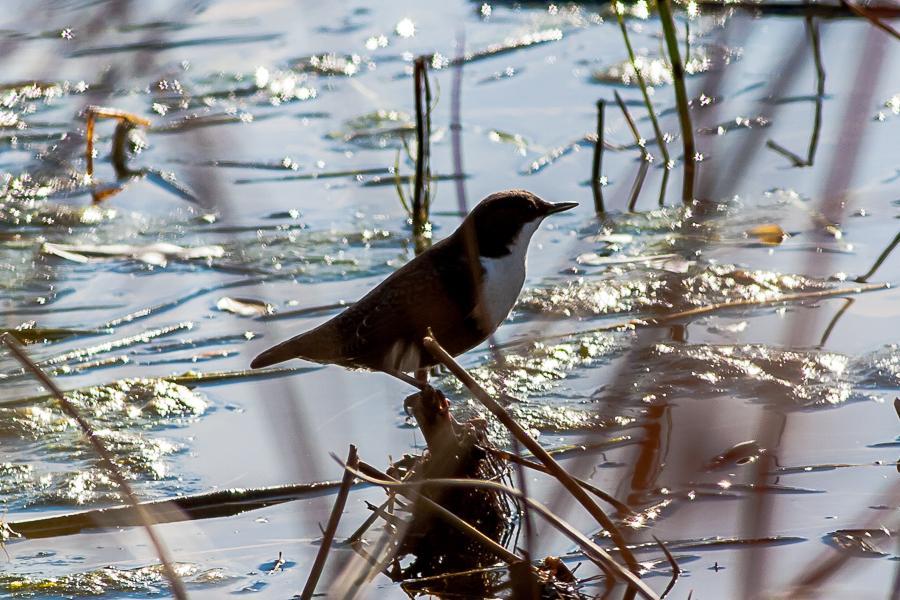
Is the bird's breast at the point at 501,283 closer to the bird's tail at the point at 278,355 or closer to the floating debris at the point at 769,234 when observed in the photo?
the bird's tail at the point at 278,355

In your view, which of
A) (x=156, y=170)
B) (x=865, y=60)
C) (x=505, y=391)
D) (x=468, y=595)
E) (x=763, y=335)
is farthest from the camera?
(x=156, y=170)

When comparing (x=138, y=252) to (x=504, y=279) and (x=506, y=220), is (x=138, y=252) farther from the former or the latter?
(x=504, y=279)

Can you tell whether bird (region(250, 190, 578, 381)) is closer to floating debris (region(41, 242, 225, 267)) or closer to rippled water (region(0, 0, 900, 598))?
rippled water (region(0, 0, 900, 598))

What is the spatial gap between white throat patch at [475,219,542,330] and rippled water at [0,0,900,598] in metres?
0.33

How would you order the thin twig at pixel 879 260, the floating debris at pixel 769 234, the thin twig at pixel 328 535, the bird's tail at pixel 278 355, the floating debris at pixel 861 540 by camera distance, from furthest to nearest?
the floating debris at pixel 769 234, the thin twig at pixel 879 260, the bird's tail at pixel 278 355, the floating debris at pixel 861 540, the thin twig at pixel 328 535

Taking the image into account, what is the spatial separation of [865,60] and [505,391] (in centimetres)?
374

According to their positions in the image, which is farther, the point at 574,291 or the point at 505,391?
the point at 574,291

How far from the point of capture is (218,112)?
339 inches

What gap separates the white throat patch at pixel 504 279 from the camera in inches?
175

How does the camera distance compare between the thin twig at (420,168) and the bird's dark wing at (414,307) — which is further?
the thin twig at (420,168)

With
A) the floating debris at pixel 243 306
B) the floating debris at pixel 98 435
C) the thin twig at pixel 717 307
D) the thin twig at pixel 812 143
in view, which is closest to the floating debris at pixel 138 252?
the floating debris at pixel 243 306

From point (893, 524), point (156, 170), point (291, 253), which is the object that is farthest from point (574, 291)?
point (156, 170)

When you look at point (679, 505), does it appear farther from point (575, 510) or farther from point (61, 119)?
point (61, 119)

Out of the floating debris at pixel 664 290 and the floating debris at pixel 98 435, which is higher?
the floating debris at pixel 664 290
